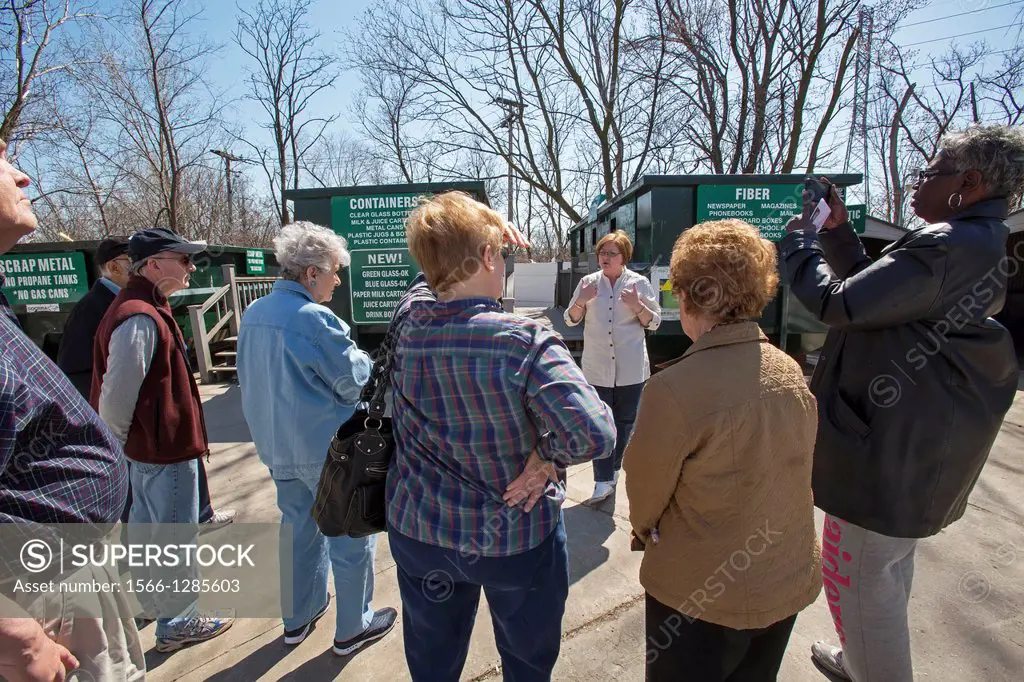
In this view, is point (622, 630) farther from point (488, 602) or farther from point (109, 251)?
point (109, 251)

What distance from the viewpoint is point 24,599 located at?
3.54ft

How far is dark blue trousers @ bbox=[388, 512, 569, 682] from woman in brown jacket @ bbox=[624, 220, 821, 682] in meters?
0.29

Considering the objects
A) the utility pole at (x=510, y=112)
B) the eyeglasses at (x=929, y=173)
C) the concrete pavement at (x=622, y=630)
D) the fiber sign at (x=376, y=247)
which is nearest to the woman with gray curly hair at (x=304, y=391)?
the concrete pavement at (x=622, y=630)

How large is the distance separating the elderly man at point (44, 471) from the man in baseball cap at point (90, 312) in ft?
5.62

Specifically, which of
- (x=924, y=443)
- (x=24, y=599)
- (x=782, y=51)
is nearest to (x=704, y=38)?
(x=782, y=51)

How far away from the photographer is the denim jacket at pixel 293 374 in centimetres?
209

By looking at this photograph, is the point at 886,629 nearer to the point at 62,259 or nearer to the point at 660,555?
the point at 660,555

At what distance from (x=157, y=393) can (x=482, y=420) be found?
1.81 metres

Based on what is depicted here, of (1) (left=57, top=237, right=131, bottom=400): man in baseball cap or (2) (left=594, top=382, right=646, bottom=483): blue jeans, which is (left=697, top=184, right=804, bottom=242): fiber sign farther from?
(1) (left=57, top=237, right=131, bottom=400): man in baseball cap

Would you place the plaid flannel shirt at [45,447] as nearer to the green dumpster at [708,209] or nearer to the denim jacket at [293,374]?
the denim jacket at [293,374]

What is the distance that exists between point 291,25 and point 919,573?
81.6ft

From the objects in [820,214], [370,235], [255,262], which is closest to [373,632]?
[820,214]

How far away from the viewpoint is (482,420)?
52.0 inches

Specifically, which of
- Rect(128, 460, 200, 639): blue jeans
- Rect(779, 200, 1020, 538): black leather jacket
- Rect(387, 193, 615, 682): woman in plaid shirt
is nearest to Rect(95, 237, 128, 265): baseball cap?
Rect(128, 460, 200, 639): blue jeans
